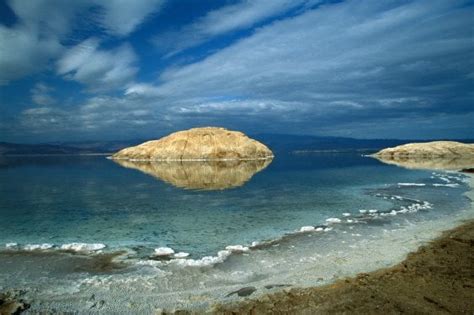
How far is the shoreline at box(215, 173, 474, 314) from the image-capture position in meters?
8.79

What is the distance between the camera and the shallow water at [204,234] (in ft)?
38.2

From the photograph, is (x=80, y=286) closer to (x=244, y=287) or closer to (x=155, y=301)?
(x=155, y=301)

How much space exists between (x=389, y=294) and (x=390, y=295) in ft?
0.23

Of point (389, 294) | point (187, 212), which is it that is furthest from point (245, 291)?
point (187, 212)

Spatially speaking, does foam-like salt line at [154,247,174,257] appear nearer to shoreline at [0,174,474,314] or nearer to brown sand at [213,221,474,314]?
shoreline at [0,174,474,314]

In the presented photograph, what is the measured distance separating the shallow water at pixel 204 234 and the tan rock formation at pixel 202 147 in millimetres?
75505

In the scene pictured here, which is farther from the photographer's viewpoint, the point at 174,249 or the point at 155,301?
the point at 174,249

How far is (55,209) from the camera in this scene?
25.2 meters

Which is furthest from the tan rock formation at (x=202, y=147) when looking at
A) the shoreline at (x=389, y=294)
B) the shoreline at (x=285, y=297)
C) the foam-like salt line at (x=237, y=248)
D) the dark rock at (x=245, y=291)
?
the dark rock at (x=245, y=291)

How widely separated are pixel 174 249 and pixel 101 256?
9.51 feet

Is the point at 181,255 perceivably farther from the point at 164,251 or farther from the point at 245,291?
the point at 245,291

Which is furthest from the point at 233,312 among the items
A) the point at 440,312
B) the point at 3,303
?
the point at 3,303

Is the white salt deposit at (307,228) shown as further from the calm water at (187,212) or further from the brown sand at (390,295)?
the brown sand at (390,295)

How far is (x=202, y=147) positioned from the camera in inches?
4296
